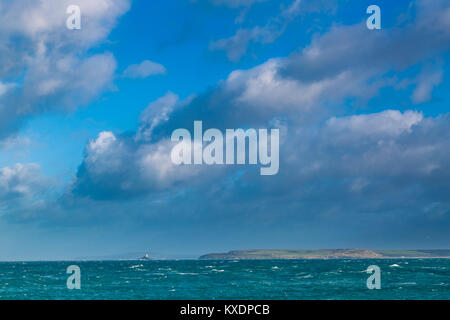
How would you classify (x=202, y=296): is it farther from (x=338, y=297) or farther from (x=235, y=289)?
(x=338, y=297)

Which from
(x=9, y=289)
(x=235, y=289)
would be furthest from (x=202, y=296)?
A: (x=9, y=289)

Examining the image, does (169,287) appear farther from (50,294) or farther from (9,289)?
(9,289)

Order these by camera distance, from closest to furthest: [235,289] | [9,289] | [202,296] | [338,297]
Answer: [338,297], [202,296], [235,289], [9,289]

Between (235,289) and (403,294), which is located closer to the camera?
(403,294)

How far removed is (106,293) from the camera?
90.0m

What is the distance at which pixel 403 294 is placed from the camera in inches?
3228
